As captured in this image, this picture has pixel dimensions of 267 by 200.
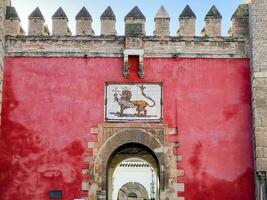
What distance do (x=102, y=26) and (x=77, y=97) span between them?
5.19 feet

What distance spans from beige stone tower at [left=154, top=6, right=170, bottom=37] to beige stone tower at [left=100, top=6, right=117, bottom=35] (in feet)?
2.85

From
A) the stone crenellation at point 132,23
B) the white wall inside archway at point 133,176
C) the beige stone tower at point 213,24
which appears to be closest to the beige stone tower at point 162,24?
the stone crenellation at point 132,23

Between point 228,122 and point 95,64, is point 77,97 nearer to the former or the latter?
point 95,64

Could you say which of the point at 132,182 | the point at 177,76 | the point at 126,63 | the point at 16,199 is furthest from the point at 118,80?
the point at 132,182

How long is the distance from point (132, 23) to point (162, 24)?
0.62 metres

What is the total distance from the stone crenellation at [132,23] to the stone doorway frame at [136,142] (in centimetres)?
197

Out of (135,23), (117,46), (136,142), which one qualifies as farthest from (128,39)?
(136,142)

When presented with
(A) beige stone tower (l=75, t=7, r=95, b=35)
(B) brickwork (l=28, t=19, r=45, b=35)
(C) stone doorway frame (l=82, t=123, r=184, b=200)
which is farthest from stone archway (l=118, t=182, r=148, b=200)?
(B) brickwork (l=28, t=19, r=45, b=35)

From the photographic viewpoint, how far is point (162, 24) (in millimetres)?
10734

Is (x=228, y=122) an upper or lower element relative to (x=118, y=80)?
lower

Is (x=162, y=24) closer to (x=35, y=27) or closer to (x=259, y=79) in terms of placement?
(x=259, y=79)

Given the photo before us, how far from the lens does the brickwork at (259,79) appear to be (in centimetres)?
988

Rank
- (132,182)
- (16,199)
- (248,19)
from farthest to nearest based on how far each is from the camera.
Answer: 1. (132,182)
2. (248,19)
3. (16,199)

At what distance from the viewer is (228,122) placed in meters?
10.3
